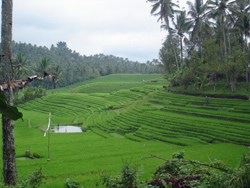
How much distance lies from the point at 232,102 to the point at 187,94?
10.3 metres

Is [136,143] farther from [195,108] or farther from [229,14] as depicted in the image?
[229,14]

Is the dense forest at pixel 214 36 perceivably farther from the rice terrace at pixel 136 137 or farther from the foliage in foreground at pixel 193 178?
the foliage in foreground at pixel 193 178

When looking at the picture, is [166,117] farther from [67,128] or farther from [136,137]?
[67,128]

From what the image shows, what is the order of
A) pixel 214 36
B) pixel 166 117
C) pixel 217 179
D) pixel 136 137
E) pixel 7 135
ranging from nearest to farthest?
pixel 217 179 → pixel 7 135 → pixel 136 137 → pixel 166 117 → pixel 214 36

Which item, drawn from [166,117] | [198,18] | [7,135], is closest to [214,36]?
[198,18]

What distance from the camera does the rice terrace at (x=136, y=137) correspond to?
1909cm

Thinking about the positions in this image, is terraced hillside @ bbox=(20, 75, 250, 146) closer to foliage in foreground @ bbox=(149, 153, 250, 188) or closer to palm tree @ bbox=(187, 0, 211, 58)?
palm tree @ bbox=(187, 0, 211, 58)

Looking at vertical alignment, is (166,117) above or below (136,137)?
above

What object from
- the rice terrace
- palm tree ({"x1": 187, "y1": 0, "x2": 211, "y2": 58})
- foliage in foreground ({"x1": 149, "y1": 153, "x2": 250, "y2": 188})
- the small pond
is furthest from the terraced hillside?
foliage in foreground ({"x1": 149, "y1": 153, "x2": 250, "y2": 188})

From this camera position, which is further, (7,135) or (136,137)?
(136,137)

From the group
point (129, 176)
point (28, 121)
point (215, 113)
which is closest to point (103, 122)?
point (28, 121)

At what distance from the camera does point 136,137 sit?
1219 inches

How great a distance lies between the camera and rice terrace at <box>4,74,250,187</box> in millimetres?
19094

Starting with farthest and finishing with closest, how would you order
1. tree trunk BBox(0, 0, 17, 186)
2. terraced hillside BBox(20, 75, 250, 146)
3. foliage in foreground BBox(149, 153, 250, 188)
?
terraced hillside BBox(20, 75, 250, 146) → tree trunk BBox(0, 0, 17, 186) → foliage in foreground BBox(149, 153, 250, 188)
